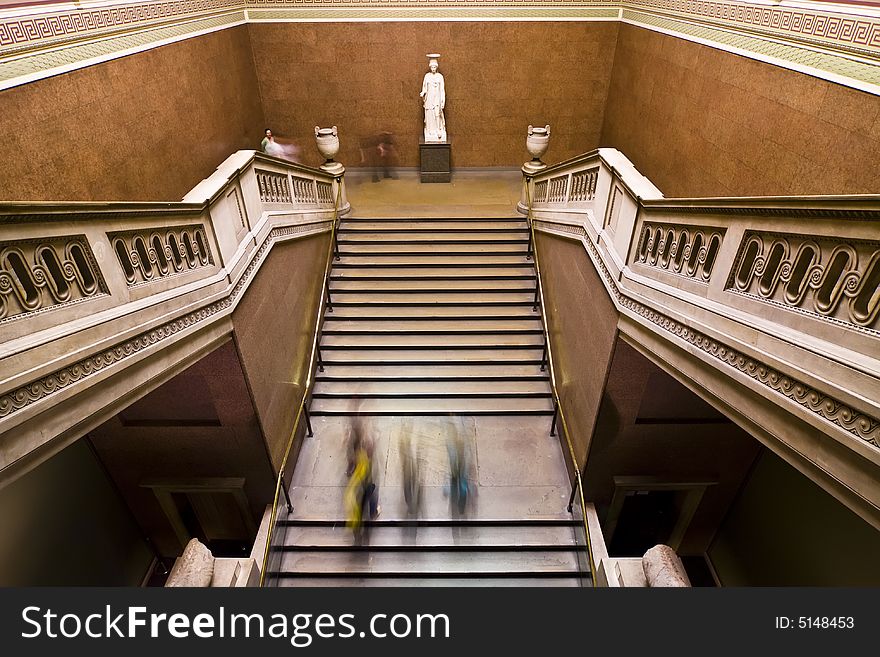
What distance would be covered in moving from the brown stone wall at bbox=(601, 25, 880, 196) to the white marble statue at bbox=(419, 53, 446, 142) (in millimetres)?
3953

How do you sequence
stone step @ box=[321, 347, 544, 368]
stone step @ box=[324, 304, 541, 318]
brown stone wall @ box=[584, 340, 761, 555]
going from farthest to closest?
1. stone step @ box=[324, 304, 541, 318]
2. stone step @ box=[321, 347, 544, 368]
3. brown stone wall @ box=[584, 340, 761, 555]

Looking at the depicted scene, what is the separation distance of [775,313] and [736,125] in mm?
4662

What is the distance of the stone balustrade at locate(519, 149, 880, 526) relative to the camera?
7.44 feet

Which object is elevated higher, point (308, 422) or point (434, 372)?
point (434, 372)

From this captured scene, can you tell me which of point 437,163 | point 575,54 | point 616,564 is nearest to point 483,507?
point 616,564

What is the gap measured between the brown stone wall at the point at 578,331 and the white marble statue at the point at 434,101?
5.14m

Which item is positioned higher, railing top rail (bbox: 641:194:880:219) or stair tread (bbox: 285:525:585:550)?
railing top rail (bbox: 641:194:880:219)

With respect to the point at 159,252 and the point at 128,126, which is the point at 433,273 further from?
the point at 159,252

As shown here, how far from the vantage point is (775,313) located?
279 centimetres

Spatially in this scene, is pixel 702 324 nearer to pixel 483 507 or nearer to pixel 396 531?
pixel 483 507

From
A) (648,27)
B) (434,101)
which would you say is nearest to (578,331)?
(648,27)

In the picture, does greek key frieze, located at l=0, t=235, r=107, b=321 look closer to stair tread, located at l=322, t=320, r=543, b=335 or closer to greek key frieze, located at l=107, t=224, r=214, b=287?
greek key frieze, located at l=107, t=224, r=214, b=287

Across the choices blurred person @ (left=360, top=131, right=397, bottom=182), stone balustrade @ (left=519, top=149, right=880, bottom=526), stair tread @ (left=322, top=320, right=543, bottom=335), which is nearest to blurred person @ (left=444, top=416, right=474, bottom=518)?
stair tread @ (left=322, top=320, right=543, bottom=335)

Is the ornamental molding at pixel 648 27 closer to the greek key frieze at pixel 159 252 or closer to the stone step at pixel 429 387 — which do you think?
the greek key frieze at pixel 159 252
